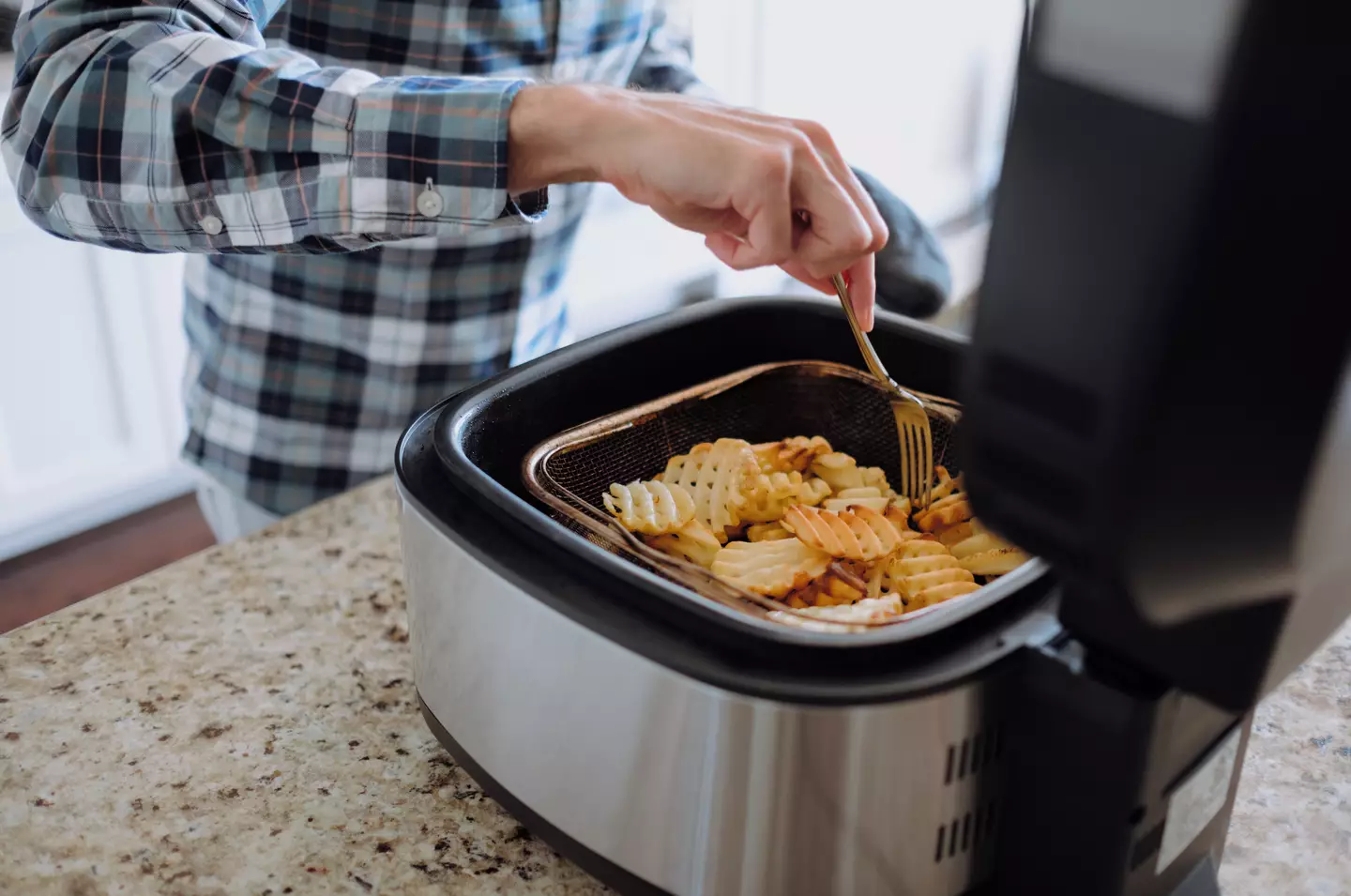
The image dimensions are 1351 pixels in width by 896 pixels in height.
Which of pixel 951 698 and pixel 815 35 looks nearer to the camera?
pixel 951 698

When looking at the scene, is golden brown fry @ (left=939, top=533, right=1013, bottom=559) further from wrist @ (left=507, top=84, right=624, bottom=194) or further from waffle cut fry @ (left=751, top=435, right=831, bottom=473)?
wrist @ (left=507, top=84, right=624, bottom=194)

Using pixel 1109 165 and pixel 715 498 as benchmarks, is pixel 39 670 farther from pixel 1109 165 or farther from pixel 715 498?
pixel 1109 165

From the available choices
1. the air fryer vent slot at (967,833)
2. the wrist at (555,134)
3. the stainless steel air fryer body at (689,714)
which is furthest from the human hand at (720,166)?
the air fryer vent slot at (967,833)

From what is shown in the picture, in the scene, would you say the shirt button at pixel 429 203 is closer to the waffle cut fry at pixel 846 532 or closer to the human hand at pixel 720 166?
the human hand at pixel 720 166

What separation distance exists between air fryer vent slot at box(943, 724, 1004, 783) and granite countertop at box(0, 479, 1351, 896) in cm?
22

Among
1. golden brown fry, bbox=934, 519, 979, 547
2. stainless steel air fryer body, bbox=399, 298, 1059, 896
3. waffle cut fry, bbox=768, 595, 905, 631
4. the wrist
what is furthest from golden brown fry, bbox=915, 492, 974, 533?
the wrist

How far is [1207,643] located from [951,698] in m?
0.12

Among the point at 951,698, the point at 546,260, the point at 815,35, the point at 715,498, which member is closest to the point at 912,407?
the point at 715,498

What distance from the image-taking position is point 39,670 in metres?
0.86

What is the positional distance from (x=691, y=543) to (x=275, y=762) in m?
0.30

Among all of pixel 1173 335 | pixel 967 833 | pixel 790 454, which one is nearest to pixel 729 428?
pixel 790 454

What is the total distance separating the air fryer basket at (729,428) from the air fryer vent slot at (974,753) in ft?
0.79

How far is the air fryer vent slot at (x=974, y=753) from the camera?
58 cm

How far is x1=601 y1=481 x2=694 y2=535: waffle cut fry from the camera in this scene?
2.56ft
